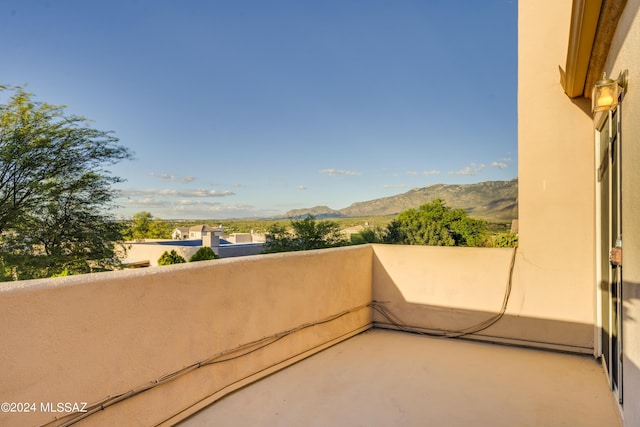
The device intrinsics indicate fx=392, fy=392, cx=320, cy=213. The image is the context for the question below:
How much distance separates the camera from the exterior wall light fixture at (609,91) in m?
1.95

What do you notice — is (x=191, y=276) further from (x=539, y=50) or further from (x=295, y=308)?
(x=539, y=50)

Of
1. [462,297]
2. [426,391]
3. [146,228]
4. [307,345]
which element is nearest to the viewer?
[426,391]

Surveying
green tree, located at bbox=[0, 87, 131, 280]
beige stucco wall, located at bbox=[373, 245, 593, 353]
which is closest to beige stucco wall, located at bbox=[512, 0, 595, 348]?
beige stucco wall, located at bbox=[373, 245, 593, 353]

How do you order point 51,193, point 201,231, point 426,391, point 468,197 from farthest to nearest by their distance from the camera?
point 201,231
point 51,193
point 468,197
point 426,391

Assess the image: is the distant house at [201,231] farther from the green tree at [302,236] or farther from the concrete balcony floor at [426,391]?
the concrete balcony floor at [426,391]

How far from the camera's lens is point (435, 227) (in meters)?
8.09

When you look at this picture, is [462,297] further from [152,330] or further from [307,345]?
[152,330]

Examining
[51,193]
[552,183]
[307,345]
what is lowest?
[307,345]

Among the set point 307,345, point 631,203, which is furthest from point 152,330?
point 631,203

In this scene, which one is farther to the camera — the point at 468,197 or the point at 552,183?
the point at 468,197

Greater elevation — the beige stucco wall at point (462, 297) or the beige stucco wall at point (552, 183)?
the beige stucco wall at point (552, 183)

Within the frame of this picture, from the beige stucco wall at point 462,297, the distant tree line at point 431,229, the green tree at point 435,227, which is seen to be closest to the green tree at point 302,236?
the distant tree line at point 431,229

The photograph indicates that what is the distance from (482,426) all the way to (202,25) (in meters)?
15.8

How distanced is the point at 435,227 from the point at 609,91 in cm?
611
